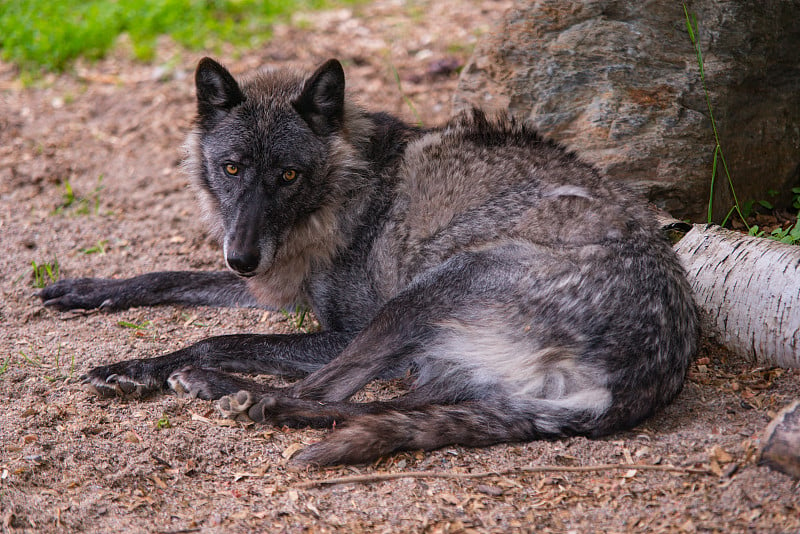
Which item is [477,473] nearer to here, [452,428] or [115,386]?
[452,428]

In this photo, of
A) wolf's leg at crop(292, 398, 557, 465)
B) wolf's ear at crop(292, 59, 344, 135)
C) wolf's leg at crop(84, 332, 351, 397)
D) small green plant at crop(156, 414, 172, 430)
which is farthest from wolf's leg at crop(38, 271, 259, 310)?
wolf's leg at crop(292, 398, 557, 465)

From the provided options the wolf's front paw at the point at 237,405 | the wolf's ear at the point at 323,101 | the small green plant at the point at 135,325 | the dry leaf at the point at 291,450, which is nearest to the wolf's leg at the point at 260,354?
the wolf's front paw at the point at 237,405

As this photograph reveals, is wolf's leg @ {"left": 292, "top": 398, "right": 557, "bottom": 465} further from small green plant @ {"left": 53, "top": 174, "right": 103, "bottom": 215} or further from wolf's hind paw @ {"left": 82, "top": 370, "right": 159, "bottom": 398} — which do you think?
small green plant @ {"left": 53, "top": 174, "right": 103, "bottom": 215}

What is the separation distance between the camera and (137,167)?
6.86 meters

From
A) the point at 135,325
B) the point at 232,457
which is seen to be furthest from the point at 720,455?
the point at 135,325

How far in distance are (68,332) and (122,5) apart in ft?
19.9

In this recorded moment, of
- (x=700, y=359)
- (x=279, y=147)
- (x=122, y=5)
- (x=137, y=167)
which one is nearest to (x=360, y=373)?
(x=279, y=147)

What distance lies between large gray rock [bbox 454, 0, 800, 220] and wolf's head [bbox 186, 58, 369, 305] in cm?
152

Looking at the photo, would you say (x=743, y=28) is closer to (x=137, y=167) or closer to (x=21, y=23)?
(x=137, y=167)

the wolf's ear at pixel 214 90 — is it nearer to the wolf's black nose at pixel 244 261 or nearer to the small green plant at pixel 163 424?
the wolf's black nose at pixel 244 261

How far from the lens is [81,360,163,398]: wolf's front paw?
12.9 feet

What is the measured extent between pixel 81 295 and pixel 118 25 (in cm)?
538

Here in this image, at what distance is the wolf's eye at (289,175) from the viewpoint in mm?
4176

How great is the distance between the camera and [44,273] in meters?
5.39
